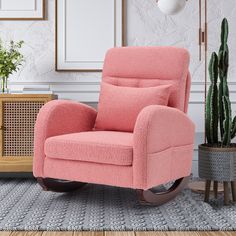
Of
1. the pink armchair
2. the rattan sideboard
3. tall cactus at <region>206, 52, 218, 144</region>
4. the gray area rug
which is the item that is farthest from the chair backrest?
the gray area rug

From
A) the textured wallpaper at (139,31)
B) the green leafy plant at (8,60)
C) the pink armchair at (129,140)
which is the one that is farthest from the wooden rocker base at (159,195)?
the green leafy plant at (8,60)

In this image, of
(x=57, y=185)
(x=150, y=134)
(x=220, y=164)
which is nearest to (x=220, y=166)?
(x=220, y=164)

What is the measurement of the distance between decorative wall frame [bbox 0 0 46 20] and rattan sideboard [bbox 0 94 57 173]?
0.69 m

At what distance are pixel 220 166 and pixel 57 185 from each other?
2.75 feet

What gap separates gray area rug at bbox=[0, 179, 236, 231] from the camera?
2045 millimetres

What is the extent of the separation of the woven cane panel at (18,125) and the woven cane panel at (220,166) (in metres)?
1.13

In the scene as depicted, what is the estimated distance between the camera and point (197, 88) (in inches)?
136

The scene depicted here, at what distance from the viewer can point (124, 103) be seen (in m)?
2.66

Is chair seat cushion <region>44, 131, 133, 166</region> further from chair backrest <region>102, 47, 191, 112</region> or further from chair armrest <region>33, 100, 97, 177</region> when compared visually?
chair backrest <region>102, 47, 191, 112</region>

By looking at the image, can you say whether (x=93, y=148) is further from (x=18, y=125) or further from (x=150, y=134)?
Result: (x=18, y=125)

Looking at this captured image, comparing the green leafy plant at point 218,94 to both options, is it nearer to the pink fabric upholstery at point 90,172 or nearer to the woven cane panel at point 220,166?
the woven cane panel at point 220,166

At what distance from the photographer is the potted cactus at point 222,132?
241 cm

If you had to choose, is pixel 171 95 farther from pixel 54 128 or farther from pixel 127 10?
pixel 127 10

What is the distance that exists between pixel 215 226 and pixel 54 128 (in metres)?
0.95
